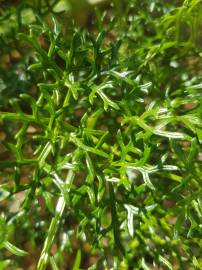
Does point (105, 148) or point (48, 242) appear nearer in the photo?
point (48, 242)

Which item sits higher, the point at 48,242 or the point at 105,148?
the point at 105,148

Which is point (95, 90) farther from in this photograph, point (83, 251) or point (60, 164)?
point (83, 251)

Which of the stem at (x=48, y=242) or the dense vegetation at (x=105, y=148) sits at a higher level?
the dense vegetation at (x=105, y=148)

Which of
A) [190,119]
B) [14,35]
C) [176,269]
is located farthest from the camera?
[176,269]

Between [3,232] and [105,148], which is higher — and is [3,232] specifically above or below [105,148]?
below

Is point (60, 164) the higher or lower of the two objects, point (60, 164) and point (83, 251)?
the higher

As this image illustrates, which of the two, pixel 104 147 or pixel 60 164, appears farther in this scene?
pixel 104 147

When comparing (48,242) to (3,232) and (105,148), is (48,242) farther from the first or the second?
(105,148)

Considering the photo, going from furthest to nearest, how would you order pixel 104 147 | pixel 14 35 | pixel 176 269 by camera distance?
pixel 176 269, pixel 14 35, pixel 104 147

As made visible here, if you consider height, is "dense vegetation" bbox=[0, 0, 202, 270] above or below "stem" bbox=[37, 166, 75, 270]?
above

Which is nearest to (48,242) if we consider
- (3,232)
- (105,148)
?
(3,232)

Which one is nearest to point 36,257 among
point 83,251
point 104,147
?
point 83,251
